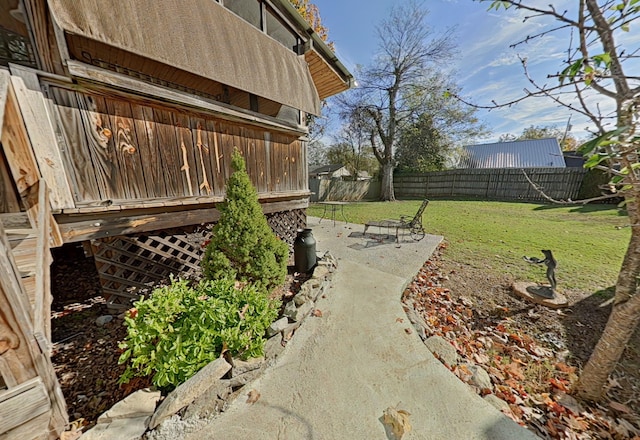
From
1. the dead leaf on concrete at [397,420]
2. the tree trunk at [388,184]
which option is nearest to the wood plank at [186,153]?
the dead leaf on concrete at [397,420]

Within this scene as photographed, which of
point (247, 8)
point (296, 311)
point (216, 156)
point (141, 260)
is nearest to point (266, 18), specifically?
point (247, 8)

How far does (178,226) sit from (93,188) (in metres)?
1.05

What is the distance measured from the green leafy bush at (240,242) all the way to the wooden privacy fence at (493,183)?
1525 centimetres

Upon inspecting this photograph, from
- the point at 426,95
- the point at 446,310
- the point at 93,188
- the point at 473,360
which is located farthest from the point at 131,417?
the point at 426,95

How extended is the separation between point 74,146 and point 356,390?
379 centimetres

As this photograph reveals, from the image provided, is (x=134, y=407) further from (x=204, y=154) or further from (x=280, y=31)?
(x=280, y=31)

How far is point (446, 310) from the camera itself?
3355 mm

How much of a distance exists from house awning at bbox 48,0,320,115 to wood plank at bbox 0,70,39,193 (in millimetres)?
891

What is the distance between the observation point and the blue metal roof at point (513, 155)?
57.6 feet

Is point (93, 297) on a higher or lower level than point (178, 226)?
lower

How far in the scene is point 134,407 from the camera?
159 cm

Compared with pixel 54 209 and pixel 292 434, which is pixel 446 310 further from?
pixel 54 209

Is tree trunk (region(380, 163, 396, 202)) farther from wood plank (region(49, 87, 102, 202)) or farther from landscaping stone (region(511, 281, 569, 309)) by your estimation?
wood plank (region(49, 87, 102, 202))

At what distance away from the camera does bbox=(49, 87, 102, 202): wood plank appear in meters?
2.27
